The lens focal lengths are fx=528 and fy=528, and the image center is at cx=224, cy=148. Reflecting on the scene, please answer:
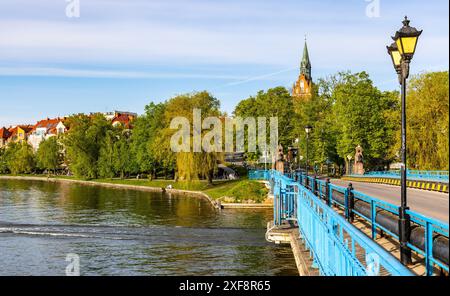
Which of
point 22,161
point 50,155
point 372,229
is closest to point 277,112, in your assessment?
point 50,155

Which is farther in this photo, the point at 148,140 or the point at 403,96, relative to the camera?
A: the point at 148,140

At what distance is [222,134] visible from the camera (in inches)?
2721

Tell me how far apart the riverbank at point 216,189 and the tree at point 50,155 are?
726 inches

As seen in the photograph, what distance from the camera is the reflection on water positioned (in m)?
24.6

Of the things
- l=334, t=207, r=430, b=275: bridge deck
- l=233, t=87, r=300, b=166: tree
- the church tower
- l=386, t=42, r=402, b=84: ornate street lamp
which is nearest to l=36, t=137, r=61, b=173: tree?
l=233, t=87, r=300, b=166: tree

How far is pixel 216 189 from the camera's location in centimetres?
6438

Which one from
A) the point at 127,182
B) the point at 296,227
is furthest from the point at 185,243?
the point at 127,182

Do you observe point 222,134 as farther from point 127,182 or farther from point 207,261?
point 207,261

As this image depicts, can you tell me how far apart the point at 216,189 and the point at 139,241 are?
33205 mm

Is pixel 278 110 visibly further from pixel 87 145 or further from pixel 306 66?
pixel 306 66

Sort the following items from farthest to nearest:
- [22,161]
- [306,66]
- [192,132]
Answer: [306,66], [22,161], [192,132]

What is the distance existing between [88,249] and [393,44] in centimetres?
2165

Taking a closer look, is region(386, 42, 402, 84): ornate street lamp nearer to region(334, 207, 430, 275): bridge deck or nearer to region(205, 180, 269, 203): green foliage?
region(334, 207, 430, 275): bridge deck

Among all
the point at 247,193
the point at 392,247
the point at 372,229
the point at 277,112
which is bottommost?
the point at 247,193
